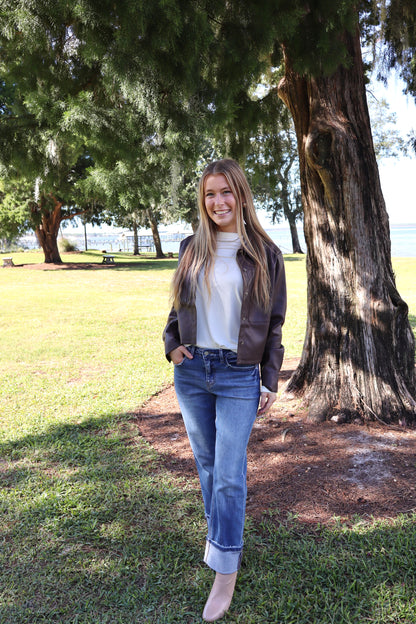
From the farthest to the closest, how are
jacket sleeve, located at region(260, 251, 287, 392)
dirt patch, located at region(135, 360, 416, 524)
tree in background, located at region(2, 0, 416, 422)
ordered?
1. tree in background, located at region(2, 0, 416, 422)
2. dirt patch, located at region(135, 360, 416, 524)
3. jacket sleeve, located at region(260, 251, 287, 392)

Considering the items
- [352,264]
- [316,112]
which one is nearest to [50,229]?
[316,112]

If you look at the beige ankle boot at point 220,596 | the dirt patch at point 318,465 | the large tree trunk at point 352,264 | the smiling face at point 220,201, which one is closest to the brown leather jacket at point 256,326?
the smiling face at point 220,201

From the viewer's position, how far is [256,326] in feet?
7.82

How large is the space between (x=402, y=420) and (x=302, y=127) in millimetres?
2793

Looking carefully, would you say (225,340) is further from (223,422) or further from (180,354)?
(223,422)

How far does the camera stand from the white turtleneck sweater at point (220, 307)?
2.41m

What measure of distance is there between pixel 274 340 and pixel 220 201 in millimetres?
740

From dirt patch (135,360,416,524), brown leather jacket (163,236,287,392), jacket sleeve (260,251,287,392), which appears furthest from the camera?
dirt patch (135,360,416,524)

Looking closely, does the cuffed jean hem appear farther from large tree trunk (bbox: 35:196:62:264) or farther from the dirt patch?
large tree trunk (bbox: 35:196:62:264)

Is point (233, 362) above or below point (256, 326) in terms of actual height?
below

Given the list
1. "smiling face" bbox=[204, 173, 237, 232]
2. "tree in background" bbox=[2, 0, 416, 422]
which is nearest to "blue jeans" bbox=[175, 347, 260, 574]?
"smiling face" bbox=[204, 173, 237, 232]

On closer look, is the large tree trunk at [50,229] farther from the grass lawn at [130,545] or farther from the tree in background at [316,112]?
the tree in background at [316,112]

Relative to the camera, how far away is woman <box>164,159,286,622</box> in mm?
2387

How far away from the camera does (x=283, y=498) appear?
3438 mm
